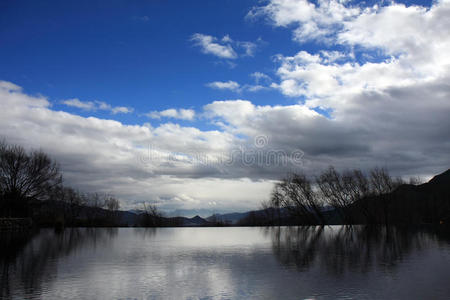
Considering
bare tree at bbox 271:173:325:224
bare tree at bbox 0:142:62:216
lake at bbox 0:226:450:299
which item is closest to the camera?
lake at bbox 0:226:450:299

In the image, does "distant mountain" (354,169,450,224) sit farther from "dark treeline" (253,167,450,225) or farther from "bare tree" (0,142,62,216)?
"bare tree" (0,142,62,216)

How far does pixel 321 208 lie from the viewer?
244 ft

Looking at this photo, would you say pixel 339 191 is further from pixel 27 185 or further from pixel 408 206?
pixel 27 185

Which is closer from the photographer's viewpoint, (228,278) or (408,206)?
(228,278)

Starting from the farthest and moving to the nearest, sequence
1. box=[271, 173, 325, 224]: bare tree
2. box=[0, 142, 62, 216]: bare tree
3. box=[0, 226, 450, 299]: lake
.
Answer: box=[271, 173, 325, 224]: bare tree → box=[0, 142, 62, 216]: bare tree → box=[0, 226, 450, 299]: lake

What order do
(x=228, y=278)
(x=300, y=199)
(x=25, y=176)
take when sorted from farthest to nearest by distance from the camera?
(x=300, y=199) → (x=25, y=176) → (x=228, y=278)

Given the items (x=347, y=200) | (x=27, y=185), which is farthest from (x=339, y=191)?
(x=27, y=185)

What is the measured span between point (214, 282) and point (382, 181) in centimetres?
6438

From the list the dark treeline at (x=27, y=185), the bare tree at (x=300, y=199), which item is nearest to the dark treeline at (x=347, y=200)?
the bare tree at (x=300, y=199)

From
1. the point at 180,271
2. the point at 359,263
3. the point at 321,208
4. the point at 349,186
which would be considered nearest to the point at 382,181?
the point at 349,186

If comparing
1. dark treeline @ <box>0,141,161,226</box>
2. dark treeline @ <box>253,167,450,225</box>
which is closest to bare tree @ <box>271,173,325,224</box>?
dark treeline @ <box>253,167,450,225</box>

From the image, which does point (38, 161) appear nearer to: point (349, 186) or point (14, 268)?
point (14, 268)

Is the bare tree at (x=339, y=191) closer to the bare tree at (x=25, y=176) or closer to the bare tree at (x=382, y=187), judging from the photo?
the bare tree at (x=382, y=187)

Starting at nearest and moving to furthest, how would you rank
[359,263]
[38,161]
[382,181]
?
1. [359,263]
2. [38,161]
3. [382,181]
